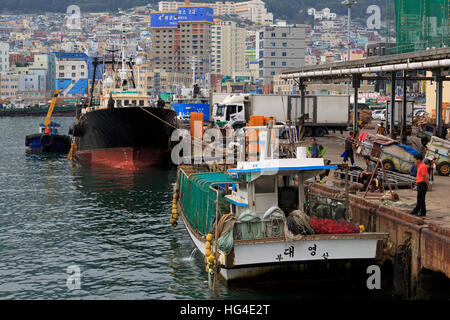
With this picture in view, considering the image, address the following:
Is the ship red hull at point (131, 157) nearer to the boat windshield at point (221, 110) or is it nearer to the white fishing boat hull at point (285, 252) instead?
the boat windshield at point (221, 110)

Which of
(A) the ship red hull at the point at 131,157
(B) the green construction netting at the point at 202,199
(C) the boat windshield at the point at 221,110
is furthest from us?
(C) the boat windshield at the point at 221,110

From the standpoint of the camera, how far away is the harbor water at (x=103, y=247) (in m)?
17.8

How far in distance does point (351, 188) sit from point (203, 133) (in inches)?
931

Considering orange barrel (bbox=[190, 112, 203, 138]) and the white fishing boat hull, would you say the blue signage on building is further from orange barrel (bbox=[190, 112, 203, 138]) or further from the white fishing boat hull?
the white fishing boat hull

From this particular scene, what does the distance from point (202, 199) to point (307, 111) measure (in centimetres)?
3684

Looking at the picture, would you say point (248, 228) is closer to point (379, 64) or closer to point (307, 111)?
point (379, 64)

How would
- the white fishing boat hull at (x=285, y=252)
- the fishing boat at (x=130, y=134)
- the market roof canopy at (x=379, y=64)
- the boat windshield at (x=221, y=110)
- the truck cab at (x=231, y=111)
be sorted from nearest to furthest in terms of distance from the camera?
the white fishing boat hull at (x=285, y=252)
the market roof canopy at (x=379, y=64)
the fishing boat at (x=130, y=134)
the truck cab at (x=231, y=111)
the boat windshield at (x=221, y=110)

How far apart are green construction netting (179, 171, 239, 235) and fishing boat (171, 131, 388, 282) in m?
0.57

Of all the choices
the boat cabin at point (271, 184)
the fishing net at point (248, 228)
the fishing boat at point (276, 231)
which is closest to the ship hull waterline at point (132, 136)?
the boat cabin at point (271, 184)

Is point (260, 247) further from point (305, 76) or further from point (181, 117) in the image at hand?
point (181, 117)

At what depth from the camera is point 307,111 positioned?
56000 millimetres

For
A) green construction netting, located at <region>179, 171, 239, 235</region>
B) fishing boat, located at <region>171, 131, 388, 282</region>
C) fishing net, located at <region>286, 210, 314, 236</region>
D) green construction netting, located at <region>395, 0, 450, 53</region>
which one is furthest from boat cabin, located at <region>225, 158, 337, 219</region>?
green construction netting, located at <region>395, 0, 450, 53</region>

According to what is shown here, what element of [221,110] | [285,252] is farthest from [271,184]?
[221,110]
